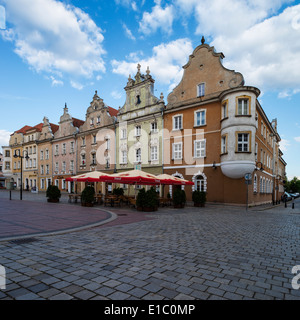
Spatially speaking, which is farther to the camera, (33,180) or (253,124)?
(33,180)

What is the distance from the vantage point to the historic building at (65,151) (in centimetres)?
3838

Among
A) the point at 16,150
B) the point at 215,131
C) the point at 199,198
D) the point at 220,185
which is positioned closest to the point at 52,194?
the point at 199,198

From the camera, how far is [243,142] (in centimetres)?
2012

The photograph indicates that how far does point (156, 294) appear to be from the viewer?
329 centimetres

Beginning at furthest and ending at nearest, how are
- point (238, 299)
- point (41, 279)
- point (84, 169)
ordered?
point (84, 169)
point (41, 279)
point (238, 299)

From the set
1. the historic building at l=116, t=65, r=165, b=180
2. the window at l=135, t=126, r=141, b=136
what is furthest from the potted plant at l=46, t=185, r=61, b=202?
the window at l=135, t=126, r=141, b=136

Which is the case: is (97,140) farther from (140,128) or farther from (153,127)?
(153,127)

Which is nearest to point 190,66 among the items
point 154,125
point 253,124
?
point 154,125

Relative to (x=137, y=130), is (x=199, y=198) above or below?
below

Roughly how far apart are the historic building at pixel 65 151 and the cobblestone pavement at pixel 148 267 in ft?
109

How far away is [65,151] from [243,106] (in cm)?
3126

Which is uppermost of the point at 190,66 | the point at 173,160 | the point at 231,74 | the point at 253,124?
the point at 190,66

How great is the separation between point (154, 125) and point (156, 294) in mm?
25208
